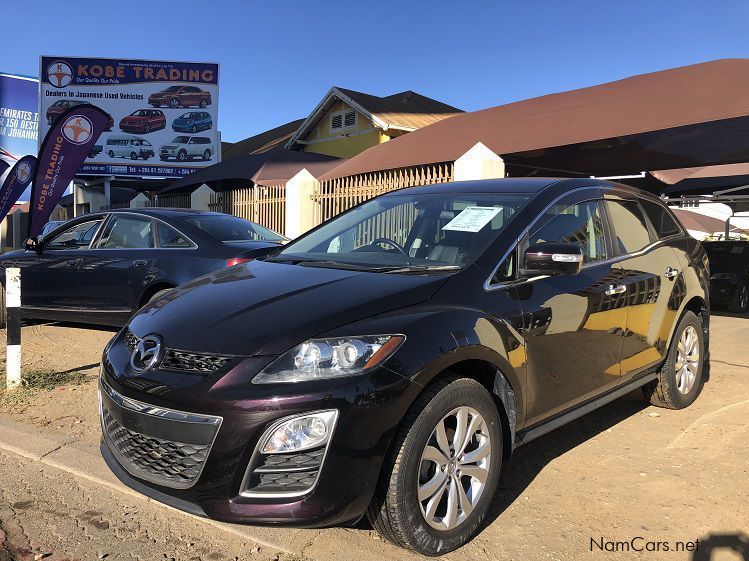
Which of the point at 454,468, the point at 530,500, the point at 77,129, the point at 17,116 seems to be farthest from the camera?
the point at 17,116

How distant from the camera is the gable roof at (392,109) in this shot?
19.7m

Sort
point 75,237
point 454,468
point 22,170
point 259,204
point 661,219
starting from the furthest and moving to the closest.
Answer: point 22,170
point 259,204
point 75,237
point 661,219
point 454,468

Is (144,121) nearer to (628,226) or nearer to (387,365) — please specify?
(628,226)

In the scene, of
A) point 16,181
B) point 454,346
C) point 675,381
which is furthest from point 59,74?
point 454,346

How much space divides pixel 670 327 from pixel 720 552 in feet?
6.20

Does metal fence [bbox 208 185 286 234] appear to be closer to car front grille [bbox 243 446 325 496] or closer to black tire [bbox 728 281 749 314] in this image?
black tire [bbox 728 281 749 314]

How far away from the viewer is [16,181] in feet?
45.7

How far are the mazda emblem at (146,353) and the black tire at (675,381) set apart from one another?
348 centimetres

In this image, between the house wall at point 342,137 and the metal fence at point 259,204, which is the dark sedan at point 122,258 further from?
the house wall at point 342,137

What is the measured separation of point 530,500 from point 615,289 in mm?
1322

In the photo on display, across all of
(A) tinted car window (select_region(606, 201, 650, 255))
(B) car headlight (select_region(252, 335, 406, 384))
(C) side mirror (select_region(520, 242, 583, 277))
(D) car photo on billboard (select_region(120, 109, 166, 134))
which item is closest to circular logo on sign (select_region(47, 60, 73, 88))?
(D) car photo on billboard (select_region(120, 109, 166, 134))

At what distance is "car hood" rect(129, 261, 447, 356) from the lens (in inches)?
97.3

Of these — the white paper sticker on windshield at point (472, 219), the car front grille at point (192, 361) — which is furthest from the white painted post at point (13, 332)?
the white paper sticker on windshield at point (472, 219)

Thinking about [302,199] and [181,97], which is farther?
[181,97]
